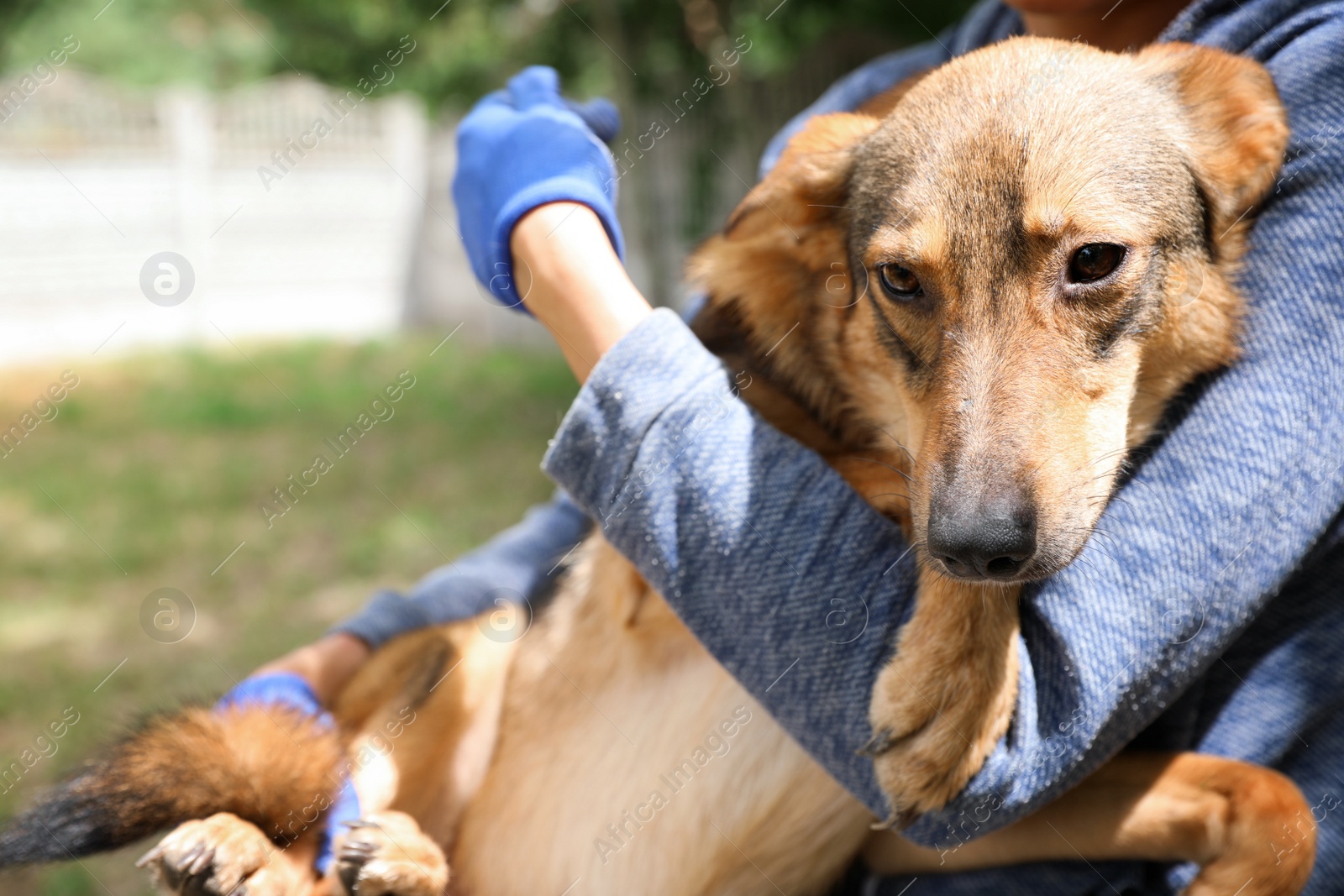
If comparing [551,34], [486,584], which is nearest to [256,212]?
[551,34]

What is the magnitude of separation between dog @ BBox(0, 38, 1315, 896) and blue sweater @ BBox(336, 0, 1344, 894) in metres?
0.05

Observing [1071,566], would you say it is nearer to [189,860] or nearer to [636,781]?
[636,781]

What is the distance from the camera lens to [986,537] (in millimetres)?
1405

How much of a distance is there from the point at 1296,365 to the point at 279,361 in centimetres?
982

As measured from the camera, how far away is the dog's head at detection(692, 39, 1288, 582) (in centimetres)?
149

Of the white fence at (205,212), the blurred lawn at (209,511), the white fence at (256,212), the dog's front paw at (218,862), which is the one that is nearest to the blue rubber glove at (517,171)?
the dog's front paw at (218,862)

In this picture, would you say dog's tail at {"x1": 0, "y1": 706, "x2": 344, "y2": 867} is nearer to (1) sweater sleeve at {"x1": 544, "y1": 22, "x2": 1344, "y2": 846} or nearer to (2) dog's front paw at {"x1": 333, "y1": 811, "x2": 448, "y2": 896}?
(2) dog's front paw at {"x1": 333, "y1": 811, "x2": 448, "y2": 896}

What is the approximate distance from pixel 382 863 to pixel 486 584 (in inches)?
35.3

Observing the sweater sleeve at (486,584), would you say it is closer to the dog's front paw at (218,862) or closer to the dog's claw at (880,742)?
the dog's front paw at (218,862)

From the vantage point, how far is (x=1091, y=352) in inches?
63.2

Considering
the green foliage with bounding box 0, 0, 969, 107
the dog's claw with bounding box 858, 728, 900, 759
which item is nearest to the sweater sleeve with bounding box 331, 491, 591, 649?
the dog's claw with bounding box 858, 728, 900, 759

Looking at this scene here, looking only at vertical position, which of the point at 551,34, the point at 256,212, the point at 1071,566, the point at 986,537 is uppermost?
the point at 256,212

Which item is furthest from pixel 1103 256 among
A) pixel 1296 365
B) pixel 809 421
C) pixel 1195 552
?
pixel 809 421

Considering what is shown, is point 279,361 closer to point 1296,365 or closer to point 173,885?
point 173,885
